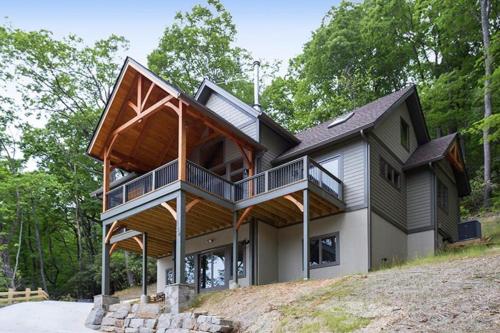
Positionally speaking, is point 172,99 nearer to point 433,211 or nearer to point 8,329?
point 8,329

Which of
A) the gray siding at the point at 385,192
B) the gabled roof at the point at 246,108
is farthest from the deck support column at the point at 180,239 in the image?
the gray siding at the point at 385,192

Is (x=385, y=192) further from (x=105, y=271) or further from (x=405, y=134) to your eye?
(x=105, y=271)

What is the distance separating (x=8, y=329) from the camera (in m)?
14.7

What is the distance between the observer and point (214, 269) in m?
19.6

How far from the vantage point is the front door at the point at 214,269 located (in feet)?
62.8

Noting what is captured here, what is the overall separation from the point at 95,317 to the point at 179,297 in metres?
3.90

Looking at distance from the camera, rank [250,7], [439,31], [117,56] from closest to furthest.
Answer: [250,7] < [439,31] < [117,56]

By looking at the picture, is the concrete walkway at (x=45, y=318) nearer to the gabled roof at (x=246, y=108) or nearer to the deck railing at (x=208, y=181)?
the deck railing at (x=208, y=181)

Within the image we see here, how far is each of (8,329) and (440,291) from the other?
11.7 m

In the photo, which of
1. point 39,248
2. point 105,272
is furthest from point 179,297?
point 39,248

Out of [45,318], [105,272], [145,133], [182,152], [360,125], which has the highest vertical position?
[145,133]

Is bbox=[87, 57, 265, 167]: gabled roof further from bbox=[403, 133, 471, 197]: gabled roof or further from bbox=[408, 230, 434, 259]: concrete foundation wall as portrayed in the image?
bbox=[408, 230, 434, 259]: concrete foundation wall

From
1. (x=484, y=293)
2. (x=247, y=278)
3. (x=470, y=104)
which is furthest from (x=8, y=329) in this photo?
(x=470, y=104)

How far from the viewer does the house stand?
54.4 ft
